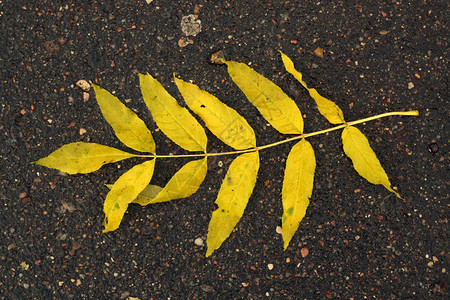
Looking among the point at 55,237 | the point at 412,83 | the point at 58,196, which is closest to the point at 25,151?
the point at 58,196

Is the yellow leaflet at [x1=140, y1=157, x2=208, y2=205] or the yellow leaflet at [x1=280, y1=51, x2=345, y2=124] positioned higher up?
the yellow leaflet at [x1=280, y1=51, x2=345, y2=124]

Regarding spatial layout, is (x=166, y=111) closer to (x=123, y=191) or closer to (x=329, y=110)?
(x=123, y=191)

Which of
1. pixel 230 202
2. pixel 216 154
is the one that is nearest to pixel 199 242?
pixel 230 202

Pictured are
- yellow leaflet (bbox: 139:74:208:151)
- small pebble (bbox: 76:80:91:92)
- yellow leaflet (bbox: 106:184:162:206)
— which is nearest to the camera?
yellow leaflet (bbox: 139:74:208:151)

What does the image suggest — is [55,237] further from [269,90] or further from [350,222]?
[350,222]

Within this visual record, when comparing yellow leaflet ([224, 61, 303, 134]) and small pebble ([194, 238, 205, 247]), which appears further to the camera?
small pebble ([194, 238, 205, 247])

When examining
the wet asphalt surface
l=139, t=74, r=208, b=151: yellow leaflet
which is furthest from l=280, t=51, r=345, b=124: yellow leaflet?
l=139, t=74, r=208, b=151: yellow leaflet

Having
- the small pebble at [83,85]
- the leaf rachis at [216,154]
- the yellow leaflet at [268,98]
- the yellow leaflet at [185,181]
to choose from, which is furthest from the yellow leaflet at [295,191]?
the small pebble at [83,85]

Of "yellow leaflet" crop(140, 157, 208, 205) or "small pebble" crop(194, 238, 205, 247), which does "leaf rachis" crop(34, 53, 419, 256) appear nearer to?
"yellow leaflet" crop(140, 157, 208, 205)

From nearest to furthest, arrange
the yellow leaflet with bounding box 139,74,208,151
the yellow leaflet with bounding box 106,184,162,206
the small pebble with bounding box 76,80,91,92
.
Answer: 1. the yellow leaflet with bounding box 139,74,208,151
2. the yellow leaflet with bounding box 106,184,162,206
3. the small pebble with bounding box 76,80,91,92
